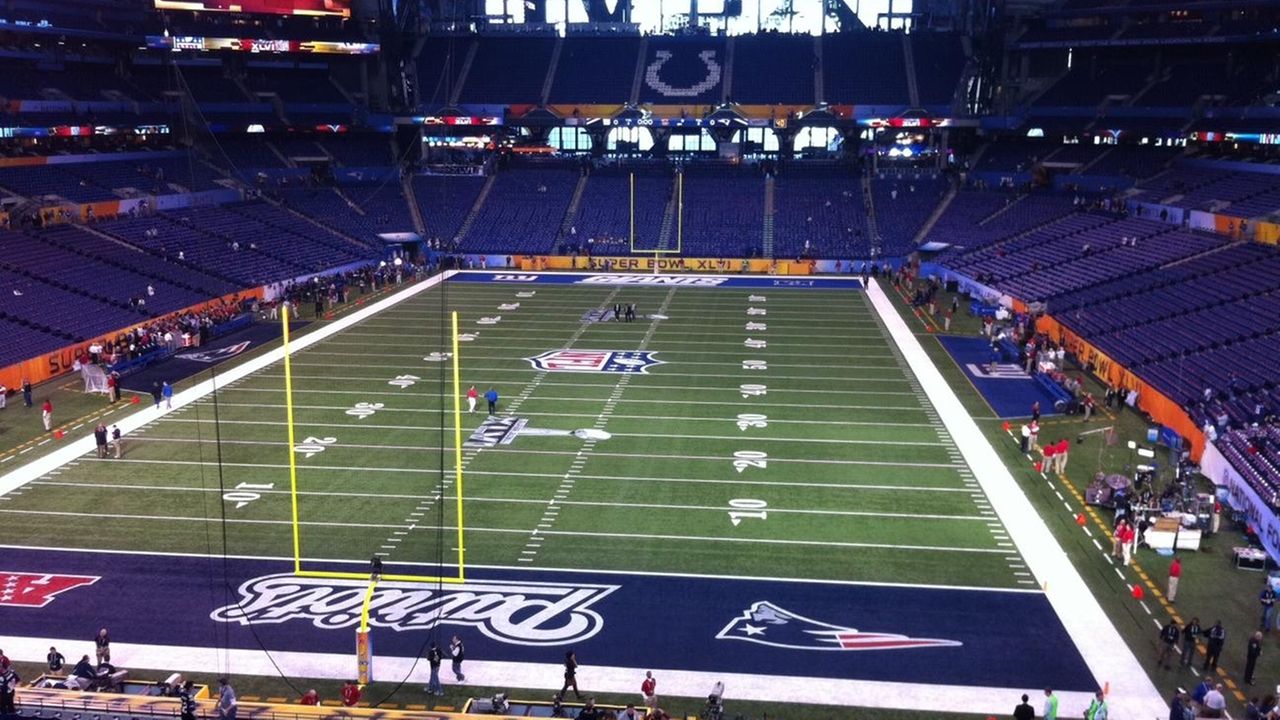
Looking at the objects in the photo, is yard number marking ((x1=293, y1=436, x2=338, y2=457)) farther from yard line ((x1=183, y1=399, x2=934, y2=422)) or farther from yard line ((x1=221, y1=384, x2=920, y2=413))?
yard line ((x1=221, y1=384, x2=920, y2=413))

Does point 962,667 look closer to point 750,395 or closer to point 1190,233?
point 750,395

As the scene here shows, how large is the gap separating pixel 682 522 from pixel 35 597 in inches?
430

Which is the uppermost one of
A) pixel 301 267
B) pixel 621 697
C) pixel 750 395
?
pixel 301 267

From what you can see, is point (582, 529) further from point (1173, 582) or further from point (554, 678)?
point (1173, 582)

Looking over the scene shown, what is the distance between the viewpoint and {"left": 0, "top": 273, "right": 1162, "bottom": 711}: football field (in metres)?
15.0

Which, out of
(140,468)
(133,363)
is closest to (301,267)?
(133,363)

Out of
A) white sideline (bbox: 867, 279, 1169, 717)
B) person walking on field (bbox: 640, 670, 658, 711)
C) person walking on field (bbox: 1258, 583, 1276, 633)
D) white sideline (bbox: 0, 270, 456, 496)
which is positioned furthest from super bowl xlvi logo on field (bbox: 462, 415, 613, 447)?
person walking on field (bbox: 1258, 583, 1276, 633)

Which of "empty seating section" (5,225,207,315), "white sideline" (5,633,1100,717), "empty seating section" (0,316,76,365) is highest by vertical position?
"empty seating section" (5,225,207,315)

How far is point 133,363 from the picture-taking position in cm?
3142

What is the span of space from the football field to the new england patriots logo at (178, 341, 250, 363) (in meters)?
2.49

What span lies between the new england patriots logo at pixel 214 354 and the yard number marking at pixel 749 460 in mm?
18079

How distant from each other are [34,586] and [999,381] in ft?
80.8

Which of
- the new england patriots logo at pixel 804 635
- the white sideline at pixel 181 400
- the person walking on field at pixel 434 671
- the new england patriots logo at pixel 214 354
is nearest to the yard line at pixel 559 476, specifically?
the white sideline at pixel 181 400

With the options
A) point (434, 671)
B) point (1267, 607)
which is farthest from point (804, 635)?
point (1267, 607)
